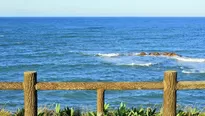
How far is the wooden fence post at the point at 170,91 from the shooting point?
7.29 metres

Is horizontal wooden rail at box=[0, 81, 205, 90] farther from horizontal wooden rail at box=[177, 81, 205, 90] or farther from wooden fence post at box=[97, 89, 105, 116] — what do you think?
wooden fence post at box=[97, 89, 105, 116]

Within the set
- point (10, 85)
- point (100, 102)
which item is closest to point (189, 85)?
point (100, 102)

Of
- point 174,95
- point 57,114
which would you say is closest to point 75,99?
point 57,114

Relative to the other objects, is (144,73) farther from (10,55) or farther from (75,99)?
(10,55)

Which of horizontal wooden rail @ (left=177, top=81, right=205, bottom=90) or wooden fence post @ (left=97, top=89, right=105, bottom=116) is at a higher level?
horizontal wooden rail @ (left=177, top=81, right=205, bottom=90)

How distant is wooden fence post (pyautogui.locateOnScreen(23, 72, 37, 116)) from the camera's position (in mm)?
7105

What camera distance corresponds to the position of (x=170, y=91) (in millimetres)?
7305

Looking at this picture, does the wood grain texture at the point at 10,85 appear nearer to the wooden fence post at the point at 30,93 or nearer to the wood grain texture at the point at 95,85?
the wooden fence post at the point at 30,93

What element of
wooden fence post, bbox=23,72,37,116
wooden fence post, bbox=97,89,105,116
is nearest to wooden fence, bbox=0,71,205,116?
wooden fence post, bbox=23,72,37,116

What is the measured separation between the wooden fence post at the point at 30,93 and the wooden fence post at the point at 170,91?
2.22m

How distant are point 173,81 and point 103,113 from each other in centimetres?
169

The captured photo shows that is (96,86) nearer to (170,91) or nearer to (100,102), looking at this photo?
(100,102)

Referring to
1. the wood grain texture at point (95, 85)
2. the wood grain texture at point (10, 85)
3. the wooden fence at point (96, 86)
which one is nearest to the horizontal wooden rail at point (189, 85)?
the wooden fence at point (96, 86)

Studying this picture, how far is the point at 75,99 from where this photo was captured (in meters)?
23.2
